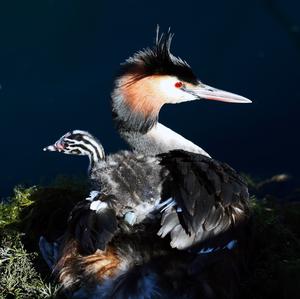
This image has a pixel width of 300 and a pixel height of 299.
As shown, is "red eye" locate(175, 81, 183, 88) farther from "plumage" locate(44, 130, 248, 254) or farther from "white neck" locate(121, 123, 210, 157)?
"plumage" locate(44, 130, 248, 254)

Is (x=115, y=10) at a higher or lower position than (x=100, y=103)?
higher

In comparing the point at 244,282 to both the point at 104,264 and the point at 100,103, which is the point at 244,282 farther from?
the point at 100,103

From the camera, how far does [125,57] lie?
529cm

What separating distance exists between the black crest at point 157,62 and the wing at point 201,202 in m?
0.49

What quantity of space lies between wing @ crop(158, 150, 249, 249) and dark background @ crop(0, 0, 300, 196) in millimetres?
2460

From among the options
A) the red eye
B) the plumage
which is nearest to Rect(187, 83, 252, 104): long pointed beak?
the red eye

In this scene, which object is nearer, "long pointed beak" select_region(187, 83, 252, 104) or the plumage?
the plumage

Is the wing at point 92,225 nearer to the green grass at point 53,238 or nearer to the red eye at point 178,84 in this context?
the green grass at point 53,238

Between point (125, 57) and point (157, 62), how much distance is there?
7.71 ft

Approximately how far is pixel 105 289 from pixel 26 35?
Result: 3391 mm

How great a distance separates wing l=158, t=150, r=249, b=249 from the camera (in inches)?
94.7

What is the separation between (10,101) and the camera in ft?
17.4

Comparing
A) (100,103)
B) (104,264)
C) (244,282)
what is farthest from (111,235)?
(100,103)

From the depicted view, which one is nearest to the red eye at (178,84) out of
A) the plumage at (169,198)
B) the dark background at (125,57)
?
the plumage at (169,198)
